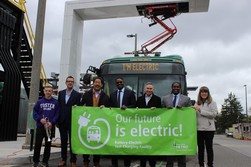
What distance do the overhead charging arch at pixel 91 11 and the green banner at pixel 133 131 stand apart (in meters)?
6.34

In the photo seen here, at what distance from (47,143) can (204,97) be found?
3.82 metres

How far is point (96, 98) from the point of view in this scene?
7496 mm

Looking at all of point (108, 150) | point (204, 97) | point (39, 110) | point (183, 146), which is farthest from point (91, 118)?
point (204, 97)

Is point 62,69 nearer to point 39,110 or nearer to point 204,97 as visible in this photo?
point 39,110

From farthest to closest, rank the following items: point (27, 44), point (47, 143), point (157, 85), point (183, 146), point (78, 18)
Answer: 1. point (27, 44)
2. point (78, 18)
3. point (157, 85)
4. point (47, 143)
5. point (183, 146)

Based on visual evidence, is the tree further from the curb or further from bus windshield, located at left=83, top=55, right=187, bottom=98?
the curb

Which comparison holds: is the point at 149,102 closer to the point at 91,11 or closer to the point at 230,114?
the point at 91,11

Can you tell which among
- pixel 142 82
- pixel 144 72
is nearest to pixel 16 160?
pixel 142 82

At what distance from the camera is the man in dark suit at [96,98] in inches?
290

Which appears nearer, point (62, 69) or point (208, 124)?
point (208, 124)

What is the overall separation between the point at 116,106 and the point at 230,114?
367 ft

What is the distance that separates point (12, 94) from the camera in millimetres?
14633

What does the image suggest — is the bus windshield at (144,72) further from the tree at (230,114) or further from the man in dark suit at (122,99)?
the tree at (230,114)

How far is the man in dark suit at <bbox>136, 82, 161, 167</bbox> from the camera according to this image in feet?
23.1
